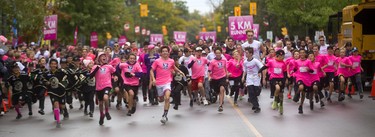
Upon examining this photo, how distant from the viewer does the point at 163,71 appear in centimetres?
1516

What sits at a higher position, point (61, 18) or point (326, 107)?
Answer: point (61, 18)

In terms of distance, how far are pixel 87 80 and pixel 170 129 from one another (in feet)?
12.3

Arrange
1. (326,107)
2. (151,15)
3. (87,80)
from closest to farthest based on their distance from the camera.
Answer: (87,80)
(326,107)
(151,15)

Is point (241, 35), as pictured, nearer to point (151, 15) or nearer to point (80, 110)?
point (80, 110)

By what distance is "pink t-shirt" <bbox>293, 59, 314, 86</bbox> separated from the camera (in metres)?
16.4

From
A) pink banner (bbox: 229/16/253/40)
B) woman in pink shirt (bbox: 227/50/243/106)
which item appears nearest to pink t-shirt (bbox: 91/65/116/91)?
woman in pink shirt (bbox: 227/50/243/106)

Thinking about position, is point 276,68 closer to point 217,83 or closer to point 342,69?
point 217,83

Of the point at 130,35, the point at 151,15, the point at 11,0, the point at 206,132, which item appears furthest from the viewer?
the point at 151,15

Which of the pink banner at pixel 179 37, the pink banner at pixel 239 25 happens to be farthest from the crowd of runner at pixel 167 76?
the pink banner at pixel 179 37

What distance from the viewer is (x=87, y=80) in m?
16.5

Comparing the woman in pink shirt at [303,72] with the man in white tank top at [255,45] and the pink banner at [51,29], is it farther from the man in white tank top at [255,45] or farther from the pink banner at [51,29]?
the pink banner at [51,29]

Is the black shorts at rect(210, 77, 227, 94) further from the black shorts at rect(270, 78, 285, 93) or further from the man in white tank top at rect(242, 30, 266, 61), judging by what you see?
the man in white tank top at rect(242, 30, 266, 61)

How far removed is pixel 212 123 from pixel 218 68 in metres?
3.92

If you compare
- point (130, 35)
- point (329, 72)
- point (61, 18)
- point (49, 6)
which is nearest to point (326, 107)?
point (329, 72)
